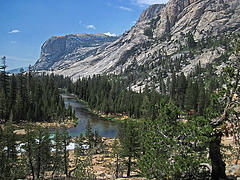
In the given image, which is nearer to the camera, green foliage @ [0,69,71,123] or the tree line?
green foliage @ [0,69,71,123]

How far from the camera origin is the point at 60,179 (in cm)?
2650

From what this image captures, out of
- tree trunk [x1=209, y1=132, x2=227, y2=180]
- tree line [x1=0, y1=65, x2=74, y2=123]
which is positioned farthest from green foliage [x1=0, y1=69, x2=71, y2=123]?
tree trunk [x1=209, y1=132, x2=227, y2=180]

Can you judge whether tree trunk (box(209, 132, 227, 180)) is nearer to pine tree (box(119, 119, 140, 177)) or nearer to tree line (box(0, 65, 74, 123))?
pine tree (box(119, 119, 140, 177))

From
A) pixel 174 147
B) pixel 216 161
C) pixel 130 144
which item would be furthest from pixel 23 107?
pixel 216 161

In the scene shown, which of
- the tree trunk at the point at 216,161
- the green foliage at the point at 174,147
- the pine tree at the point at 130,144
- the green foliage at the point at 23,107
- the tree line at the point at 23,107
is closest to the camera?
the green foliage at the point at 174,147

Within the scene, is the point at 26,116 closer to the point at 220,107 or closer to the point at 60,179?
the point at 60,179

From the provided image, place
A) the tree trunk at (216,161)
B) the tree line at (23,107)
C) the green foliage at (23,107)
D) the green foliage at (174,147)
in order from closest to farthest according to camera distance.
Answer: the green foliage at (174,147) → the tree trunk at (216,161) → the green foliage at (23,107) → the tree line at (23,107)

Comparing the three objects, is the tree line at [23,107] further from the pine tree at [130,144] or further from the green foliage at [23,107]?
the pine tree at [130,144]

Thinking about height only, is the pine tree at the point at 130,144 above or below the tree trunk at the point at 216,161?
below

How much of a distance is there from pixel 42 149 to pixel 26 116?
50.4 m

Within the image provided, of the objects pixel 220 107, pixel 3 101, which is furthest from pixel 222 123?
pixel 3 101

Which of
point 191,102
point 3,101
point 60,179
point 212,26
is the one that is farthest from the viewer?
point 212,26

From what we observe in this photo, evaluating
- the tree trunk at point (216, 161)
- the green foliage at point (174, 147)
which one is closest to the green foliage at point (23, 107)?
the green foliage at point (174, 147)

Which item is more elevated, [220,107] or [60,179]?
[220,107]
